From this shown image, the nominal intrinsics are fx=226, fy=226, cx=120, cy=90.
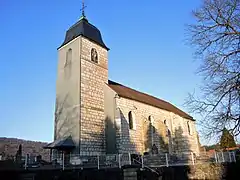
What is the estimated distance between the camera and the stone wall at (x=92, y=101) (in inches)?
776

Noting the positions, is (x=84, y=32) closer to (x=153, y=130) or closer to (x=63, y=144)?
(x=63, y=144)

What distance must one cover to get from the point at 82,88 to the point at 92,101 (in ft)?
5.31

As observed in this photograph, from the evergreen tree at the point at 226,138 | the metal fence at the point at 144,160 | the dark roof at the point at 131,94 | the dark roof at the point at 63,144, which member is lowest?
the metal fence at the point at 144,160

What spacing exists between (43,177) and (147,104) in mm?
17176

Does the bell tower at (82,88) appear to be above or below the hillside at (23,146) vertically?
above

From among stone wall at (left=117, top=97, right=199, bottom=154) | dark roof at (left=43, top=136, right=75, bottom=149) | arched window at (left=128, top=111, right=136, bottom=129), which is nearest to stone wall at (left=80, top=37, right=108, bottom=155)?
dark roof at (left=43, top=136, right=75, bottom=149)

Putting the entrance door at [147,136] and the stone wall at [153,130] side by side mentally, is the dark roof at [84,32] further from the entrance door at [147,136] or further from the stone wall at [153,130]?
the entrance door at [147,136]

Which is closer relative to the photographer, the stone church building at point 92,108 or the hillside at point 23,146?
the stone church building at point 92,108

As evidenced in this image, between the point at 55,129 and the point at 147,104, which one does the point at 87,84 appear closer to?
the point at 55,129

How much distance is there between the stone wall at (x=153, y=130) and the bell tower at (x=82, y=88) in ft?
7.09

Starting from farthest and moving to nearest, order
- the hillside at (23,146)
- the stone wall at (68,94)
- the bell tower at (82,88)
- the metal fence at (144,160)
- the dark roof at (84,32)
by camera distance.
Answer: the hillside at (23,146)
the dark roof at (84,32)
the stone wall at (68,94)
the bell tower at (82,88)
the metal fence at (144,160)

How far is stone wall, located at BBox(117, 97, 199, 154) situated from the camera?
2168 cm

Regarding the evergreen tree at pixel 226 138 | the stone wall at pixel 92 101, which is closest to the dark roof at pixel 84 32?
the stone wall at pixel 92 101

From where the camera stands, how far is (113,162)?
49.6ft
